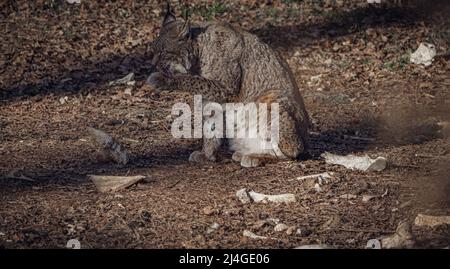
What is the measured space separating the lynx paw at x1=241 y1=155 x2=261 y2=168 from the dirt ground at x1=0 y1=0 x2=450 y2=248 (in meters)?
0.11

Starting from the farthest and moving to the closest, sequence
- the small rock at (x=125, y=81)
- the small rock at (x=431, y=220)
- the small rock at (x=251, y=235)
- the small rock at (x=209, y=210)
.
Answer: the small rock at (x=125, y=81) < the small rock at (x=209, y=210) < the small rock at (x=431, y=220) < the small rock at (x=251, y=235)

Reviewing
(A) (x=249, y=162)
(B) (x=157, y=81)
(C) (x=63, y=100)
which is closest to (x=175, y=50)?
(B) (x=157, y=81)

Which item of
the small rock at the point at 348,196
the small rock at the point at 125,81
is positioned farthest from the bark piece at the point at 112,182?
the small rock at the point at 125,81

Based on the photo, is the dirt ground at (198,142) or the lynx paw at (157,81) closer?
the dirt ground at (198,142)

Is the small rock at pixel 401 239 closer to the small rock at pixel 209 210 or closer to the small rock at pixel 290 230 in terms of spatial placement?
the small rock at pixel 290 230

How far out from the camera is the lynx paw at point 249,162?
254 inches

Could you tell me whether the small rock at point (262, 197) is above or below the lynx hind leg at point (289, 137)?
below

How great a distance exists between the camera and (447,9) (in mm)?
11344

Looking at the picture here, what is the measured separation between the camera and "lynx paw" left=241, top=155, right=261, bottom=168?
6453 mm

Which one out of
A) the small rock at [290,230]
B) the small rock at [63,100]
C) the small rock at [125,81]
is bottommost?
the small rock at [290,230]

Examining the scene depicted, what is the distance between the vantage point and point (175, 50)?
6.73m

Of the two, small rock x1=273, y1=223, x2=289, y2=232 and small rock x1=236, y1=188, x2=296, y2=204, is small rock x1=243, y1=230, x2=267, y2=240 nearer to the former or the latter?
small rock x1=273, y1=223, x2=289, y2=232

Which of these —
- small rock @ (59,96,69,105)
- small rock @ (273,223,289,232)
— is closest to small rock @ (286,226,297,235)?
small rock @ (273,223,289,232)

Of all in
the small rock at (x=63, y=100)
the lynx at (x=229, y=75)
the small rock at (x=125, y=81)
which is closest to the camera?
the lynx at (x=229, y=75)
